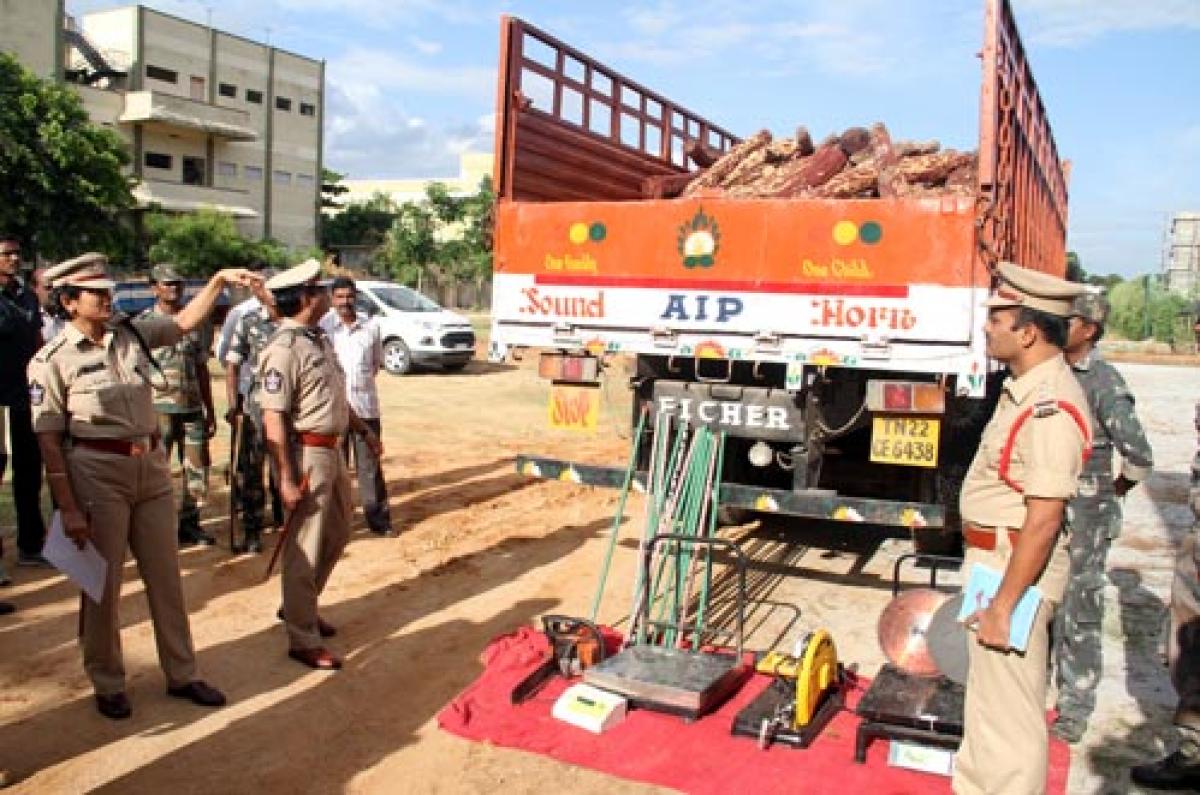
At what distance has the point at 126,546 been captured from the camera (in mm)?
3984

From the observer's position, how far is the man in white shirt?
6688 millimetres

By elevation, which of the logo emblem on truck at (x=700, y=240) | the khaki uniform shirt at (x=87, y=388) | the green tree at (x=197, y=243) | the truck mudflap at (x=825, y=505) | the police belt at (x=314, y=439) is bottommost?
the truck mudflap at (x=825, y=505)

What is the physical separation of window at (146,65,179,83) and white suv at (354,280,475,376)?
2928 centimetres

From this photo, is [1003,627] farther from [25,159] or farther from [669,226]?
[25,159]

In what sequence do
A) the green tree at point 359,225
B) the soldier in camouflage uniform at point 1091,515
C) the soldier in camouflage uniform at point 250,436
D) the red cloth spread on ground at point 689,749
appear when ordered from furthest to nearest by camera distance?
the green tree at point 359,225
the soldier in camouflage uniform at point 250,436
the soldier in camouflage uniform at point 1091,515
the red cloth spread on ground at point 689,749

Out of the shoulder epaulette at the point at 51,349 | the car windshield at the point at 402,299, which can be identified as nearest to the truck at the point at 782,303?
the shoulder epaulette at the point at 51,349

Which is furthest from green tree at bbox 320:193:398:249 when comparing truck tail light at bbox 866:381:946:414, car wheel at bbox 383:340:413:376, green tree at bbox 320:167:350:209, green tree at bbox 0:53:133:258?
truck tail light at bbox 866:381:946:414

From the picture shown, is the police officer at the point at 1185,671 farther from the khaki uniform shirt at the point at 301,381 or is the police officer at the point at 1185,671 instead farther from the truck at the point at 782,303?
the khaki uniform shirt at the point at 301,381

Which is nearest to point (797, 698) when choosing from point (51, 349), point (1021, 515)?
point (1021, 515)

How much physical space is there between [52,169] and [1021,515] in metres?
29.4

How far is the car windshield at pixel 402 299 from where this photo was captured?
17.5 metres

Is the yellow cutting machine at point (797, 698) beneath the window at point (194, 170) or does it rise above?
beneath

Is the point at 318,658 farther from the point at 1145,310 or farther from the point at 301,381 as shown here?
the point at 1145,310

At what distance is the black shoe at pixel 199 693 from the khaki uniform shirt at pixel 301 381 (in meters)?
A: 1.16
